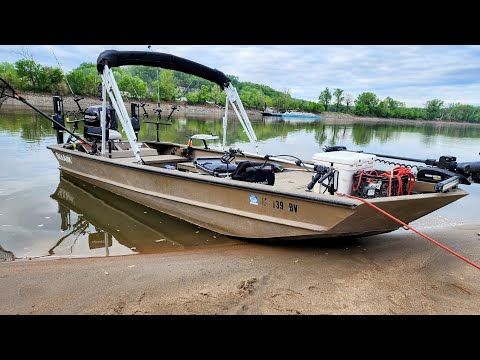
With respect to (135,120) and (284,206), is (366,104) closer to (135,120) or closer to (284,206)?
(135,120)

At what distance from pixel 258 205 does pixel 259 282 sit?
1.26 m

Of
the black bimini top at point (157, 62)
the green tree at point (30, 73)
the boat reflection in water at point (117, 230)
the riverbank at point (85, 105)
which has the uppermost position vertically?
the green tree at point (30, 73)

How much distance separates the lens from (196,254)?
4793mm

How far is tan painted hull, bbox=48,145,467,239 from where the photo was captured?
13.2 ft

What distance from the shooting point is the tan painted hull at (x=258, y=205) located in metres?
4.01

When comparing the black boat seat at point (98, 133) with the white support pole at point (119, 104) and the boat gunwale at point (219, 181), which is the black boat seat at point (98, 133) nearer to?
the boat gunwale at point (219, 181)

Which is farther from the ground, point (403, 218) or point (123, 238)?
point (403, 218)

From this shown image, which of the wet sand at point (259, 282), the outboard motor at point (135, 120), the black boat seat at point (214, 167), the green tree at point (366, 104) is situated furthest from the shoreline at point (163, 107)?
the wet sand at point (259, 282)

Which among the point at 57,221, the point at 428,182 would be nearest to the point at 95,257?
the point at 57,221

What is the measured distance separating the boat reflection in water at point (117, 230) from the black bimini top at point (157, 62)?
2787 millimetres

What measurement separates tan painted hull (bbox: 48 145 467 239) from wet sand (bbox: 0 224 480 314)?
1.36 feet

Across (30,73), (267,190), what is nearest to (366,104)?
(30,73)
